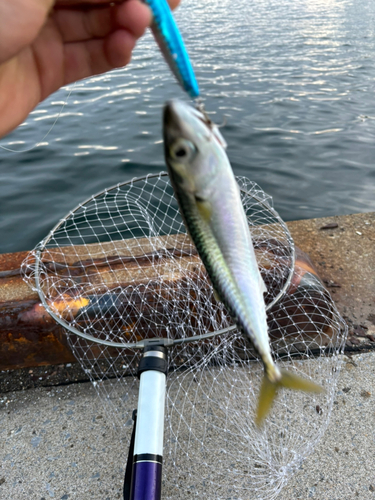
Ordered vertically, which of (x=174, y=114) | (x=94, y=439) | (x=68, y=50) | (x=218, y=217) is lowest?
(x=94, y=439)

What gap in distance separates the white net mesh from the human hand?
1184 millimetres

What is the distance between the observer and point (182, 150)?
126cm

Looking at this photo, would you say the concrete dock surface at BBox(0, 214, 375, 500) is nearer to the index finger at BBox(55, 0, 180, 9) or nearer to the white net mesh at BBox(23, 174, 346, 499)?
the white net mesh at BBox(23, 174, 346, 499)

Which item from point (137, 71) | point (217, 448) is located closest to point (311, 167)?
point (217, 448)

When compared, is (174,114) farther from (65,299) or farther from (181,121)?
(65,299)

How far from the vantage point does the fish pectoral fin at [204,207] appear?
1.34 m

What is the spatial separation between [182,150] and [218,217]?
281 mm

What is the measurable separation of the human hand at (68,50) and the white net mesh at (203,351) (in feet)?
3.88

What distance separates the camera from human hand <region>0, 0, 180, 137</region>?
1754 millimetres

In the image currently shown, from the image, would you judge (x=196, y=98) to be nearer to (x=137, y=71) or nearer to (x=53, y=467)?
(x=53, y=467)

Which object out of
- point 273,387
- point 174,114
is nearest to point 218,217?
point 174,114

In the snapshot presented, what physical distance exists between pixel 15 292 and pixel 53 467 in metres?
1.48

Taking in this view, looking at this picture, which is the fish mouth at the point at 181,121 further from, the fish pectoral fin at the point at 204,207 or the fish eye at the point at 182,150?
the fish pectoral fin at the point at 204,207

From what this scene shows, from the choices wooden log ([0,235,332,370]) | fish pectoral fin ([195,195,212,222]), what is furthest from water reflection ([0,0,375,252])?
fish pectoral fin ([195,195,212,222])
